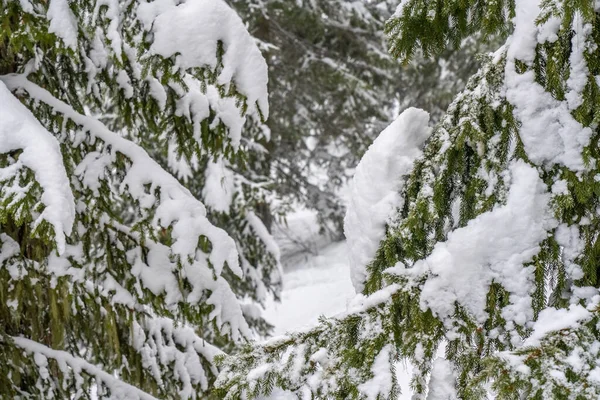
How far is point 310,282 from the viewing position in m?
12.9

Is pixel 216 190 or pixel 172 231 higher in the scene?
pixel 172 231

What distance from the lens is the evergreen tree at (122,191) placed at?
265 centimetres

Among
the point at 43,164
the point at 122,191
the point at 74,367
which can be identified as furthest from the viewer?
the point at 74,367

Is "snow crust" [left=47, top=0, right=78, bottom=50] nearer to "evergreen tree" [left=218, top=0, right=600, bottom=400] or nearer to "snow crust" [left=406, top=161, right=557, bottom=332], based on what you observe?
"evergreen tree" [left=218, top=0, right=600, bottom=400]

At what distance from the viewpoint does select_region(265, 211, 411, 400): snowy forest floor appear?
11.4 m

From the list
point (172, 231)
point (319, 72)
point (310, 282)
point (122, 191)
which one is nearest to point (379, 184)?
point (172, 231)

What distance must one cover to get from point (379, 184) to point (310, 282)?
1105cm

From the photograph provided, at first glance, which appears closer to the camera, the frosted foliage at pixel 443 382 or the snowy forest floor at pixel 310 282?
the frosted foliage at pixel 443 382

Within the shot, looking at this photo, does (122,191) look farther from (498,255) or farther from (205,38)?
(498,255)

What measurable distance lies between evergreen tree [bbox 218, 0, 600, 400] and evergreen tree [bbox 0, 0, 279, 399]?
3.78 feet

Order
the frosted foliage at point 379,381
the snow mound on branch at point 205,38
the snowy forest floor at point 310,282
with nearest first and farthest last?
the frosted foliage at point 379,381 → the snow mound on branch at point 205,38 → the snowy forest floor at point 310,282

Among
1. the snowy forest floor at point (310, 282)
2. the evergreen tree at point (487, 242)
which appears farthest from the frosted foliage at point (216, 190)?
the evergreen tree at point (487, 242)

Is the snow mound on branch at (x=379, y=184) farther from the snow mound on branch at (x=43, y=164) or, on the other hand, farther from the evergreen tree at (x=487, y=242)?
the snow mound on branch at (x=43, y=164)

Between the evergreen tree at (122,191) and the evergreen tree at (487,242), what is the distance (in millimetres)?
1153
